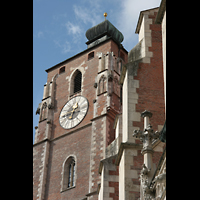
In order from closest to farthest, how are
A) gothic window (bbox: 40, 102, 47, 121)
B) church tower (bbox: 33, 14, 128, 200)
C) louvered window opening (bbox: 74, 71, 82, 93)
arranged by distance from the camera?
church tower (bbox: 33, 14, 128, 200)
gothic window (bbox: 40, 102, 47, 121)
louvered window opening (bbox: 74, 71, 82, 93)

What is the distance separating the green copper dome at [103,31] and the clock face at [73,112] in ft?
27.7

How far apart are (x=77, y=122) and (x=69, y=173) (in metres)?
3.66

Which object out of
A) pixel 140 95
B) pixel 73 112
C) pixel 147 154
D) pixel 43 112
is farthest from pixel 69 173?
pixel 147 154

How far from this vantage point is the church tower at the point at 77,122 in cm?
2900

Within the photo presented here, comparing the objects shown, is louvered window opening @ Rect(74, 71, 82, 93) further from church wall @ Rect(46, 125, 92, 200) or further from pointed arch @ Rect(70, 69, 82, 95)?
church wall @ Rect(46, 125, 92, 200)

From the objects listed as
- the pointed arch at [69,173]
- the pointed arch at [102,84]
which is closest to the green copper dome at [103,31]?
the pointed arch at [102,84]

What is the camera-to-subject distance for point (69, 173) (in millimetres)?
30156

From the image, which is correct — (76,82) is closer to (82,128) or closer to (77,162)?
(82,128)

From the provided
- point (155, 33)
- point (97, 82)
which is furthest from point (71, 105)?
point (155, 33)

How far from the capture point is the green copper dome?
40.1 metres

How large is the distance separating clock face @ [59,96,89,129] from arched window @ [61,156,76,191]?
265 centimetres

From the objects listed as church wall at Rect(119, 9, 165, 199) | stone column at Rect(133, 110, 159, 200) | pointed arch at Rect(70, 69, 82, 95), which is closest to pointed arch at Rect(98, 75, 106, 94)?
pointed arch at Rect(70, 69, 82, 95)
